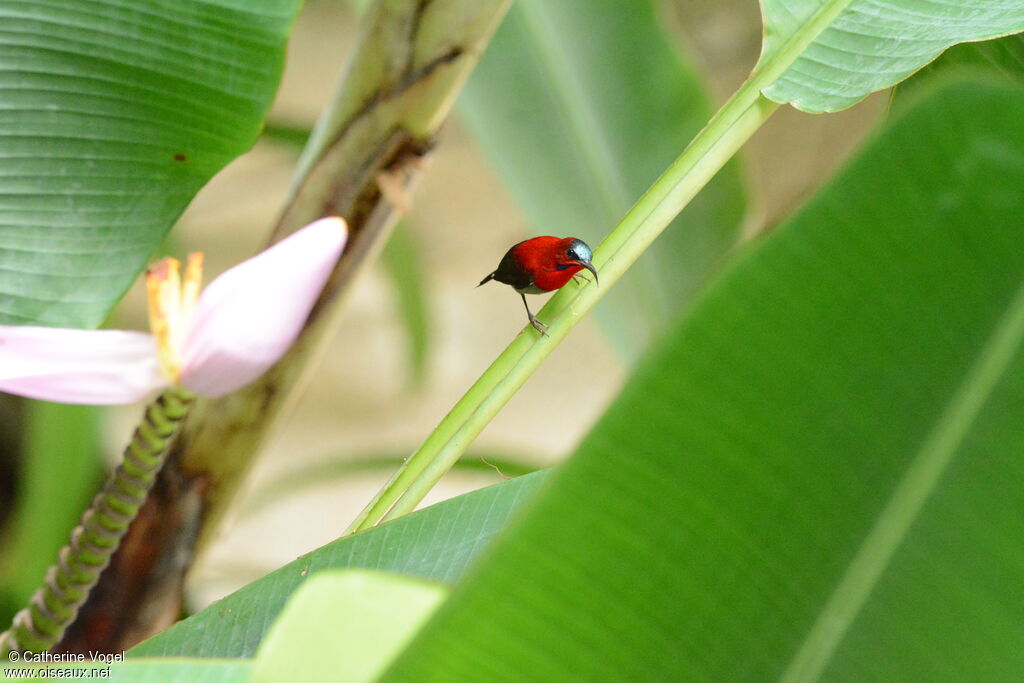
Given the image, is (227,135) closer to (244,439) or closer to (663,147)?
(244,439)

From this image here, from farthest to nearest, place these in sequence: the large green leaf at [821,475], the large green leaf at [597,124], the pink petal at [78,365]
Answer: the large green leaf at [597,124]
the pink petal at [78,365]
the large green leaf at [821,475]

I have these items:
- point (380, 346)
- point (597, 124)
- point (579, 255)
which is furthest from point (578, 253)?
point (380, 346)

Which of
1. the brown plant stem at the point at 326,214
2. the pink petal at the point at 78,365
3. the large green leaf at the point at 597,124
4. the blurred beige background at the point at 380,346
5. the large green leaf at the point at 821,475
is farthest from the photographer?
the blurred beige background at the point at 380,346

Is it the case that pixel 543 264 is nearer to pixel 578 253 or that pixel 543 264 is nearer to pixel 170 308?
pixel 578 253

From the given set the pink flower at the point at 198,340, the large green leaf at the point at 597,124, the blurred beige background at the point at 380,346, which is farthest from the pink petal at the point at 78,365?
the blurred beige background at the point at 380,346

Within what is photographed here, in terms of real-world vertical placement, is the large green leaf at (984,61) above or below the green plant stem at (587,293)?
above

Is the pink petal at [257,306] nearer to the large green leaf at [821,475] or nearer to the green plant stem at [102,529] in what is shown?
the green plant stem at [102,529]

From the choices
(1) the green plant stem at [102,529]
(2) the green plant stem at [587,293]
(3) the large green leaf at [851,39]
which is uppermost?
(3) the large green leaf at [851,39]

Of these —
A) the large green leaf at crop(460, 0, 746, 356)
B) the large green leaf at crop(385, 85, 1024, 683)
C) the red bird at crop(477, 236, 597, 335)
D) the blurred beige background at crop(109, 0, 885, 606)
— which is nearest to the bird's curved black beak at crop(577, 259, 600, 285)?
the red bird at crop(477, 236, 597, 335)
